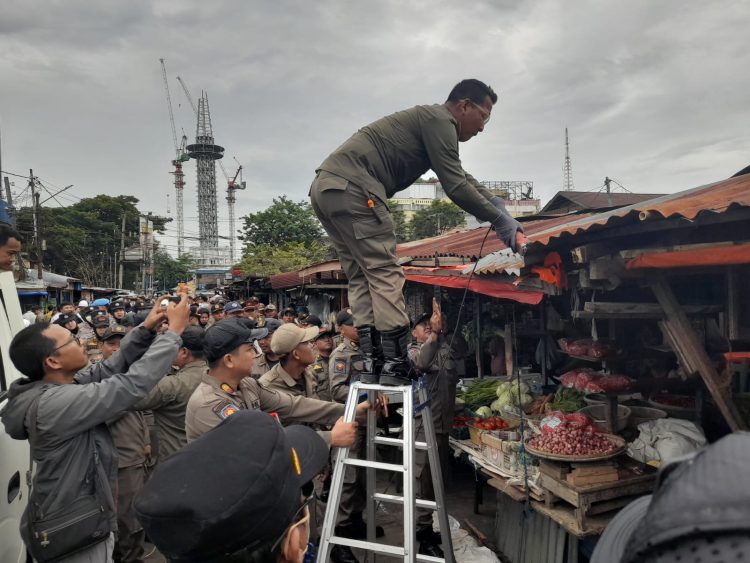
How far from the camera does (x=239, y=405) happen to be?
2914 mm

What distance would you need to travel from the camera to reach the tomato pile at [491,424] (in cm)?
507

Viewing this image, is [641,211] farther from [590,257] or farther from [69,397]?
[69,397]

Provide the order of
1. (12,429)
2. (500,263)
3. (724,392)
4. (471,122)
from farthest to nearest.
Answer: (500,263) → (471,122) → (724,392) → (12,429)

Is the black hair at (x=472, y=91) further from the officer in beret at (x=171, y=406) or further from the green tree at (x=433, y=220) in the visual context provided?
the green tree at (x=433, y=220)

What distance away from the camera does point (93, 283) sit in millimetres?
46875

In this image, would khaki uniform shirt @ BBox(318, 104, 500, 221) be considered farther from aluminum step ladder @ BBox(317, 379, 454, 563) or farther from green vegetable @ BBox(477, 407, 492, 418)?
green vegetable @ BBox(477, 407, 492, 418)

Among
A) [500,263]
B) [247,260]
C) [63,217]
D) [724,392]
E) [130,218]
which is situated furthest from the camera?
[130,218]

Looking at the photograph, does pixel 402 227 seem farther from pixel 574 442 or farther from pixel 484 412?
pixel 574 442

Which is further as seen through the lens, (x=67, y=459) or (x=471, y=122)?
(x=471, y=122)

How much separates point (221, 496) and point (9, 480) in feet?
8.23

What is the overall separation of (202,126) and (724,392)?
342 ft

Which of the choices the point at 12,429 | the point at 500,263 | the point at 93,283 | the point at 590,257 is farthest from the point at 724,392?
the point at 93,283

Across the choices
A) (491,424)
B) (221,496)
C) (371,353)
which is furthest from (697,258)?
(491,424)

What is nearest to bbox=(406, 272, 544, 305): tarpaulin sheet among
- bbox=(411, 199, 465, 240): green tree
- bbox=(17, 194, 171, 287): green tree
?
bbox=(411, 199, 465, 240): green tree
